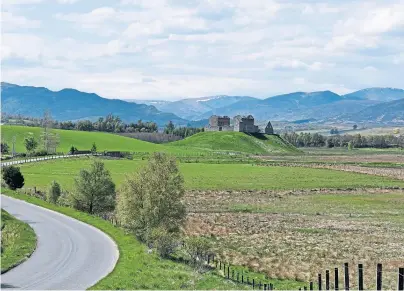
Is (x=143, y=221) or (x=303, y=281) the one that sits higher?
(x=143, y=221)

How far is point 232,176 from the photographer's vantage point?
12012 centimetres

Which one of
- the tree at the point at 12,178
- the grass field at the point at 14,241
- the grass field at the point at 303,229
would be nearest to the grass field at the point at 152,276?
the grass field at the point at 14,241

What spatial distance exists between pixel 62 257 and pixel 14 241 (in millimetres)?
4707

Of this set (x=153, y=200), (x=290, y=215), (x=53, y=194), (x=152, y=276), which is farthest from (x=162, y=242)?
(x=290, y=215)

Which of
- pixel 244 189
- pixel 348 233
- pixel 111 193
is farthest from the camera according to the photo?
pixel 244 189

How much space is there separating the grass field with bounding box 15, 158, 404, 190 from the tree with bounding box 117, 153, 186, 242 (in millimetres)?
43256

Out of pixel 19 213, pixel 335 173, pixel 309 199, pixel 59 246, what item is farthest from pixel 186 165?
pixel 59 246

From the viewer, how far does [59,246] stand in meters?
39.6

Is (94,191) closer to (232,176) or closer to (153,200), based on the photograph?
(153,200)

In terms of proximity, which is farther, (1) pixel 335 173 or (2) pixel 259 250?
(1) pixel 335 173

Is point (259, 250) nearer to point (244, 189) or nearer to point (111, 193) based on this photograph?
point (111, 193)

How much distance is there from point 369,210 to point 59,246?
157 feet

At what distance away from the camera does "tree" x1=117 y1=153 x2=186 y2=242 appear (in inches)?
1737

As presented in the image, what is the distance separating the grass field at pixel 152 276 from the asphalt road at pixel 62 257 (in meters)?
0.81
